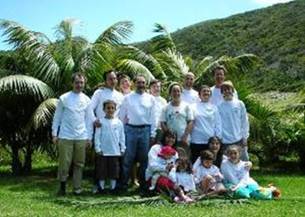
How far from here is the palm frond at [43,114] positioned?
1398cm

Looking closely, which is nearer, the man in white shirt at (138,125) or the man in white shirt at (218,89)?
the man in white shirt at (138,125)

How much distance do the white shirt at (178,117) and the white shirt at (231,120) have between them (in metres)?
0.58

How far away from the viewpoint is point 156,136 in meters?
11.8

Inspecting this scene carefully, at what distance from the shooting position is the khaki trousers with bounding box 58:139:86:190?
1126cm

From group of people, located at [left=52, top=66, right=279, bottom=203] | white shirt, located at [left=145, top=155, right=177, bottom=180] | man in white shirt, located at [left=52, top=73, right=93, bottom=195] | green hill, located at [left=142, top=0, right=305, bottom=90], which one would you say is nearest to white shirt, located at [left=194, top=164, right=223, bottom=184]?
group of people, located at [left=52, top=66, right=279, bottom=203]

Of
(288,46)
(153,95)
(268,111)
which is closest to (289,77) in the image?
(288,46)

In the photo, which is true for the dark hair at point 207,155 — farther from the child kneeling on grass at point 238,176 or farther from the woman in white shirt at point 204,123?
the woman in white shirt at point 204,123

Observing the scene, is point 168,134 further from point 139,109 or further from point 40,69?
point 40,69

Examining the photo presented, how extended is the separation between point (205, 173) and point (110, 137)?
5.55ft

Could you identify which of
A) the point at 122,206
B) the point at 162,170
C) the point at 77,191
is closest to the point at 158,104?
the point at 162,170

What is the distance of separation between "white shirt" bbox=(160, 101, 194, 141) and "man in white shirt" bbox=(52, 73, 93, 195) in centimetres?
129

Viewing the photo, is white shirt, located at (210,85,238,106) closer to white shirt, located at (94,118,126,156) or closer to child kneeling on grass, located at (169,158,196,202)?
child kneeling on grass, located at (169,158,196,202)

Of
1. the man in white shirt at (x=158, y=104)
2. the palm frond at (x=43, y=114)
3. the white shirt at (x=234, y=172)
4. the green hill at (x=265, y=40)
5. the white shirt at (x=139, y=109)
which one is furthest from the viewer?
the green hill at (x=265, y=40)

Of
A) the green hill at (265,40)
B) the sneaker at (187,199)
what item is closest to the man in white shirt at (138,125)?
the sneaker at (187,199)
